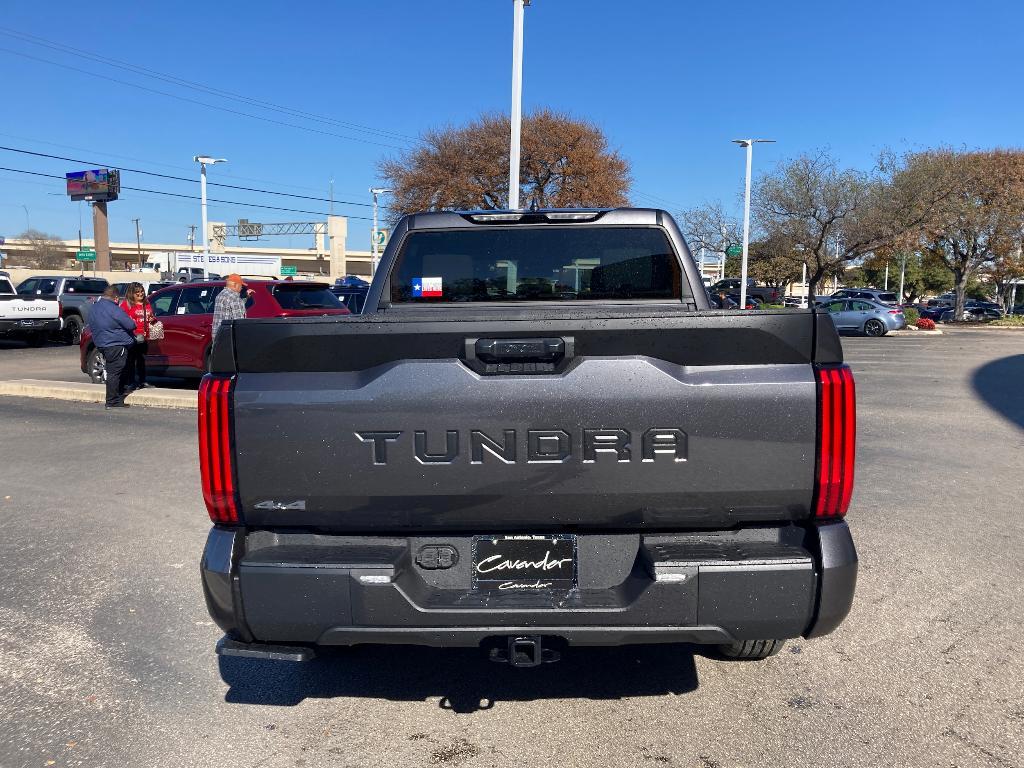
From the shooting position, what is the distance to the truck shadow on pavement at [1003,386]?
12602 millimetres

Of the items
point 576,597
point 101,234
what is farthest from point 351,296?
point 101,234

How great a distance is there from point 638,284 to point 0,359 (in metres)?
20.7

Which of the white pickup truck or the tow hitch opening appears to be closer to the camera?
the tow hitch opening

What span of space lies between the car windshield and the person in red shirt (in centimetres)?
192

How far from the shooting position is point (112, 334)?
465 inches

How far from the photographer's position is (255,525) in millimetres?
3041

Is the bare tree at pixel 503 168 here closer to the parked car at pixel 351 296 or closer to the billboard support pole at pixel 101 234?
the parked car at pixel 351 296

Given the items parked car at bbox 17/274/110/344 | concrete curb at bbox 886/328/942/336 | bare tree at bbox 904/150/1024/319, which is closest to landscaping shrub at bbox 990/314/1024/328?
bare tree at bbox 904/150/1024/319

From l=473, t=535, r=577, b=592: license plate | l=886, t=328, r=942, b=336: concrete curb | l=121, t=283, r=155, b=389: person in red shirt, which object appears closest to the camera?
l=473, t=535, r=577, b=592: license plate

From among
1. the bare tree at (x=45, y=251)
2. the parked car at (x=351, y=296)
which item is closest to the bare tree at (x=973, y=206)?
the parked car at (x=351, y=296)

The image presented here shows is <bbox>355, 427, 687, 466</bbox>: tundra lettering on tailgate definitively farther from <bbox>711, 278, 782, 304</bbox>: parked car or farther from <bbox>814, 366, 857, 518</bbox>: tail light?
<bbox>711, 278, 782, 304</bbox>: parked car

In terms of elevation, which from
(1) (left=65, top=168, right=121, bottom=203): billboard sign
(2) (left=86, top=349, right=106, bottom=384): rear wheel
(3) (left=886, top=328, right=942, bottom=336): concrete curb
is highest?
(1) (left=65, top=168, right=121, bottom=203): billboard sign

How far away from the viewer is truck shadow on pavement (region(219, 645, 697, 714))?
374 centimetres

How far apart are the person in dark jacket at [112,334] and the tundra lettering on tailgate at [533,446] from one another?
10.2 meters
